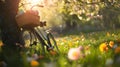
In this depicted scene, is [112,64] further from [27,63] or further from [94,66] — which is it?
[27,63]

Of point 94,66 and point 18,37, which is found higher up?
point 94,66

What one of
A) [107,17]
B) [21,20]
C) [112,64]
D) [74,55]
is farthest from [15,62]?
[107,17]

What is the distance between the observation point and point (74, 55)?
2.91 m

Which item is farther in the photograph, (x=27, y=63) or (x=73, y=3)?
(x=73, y=3)

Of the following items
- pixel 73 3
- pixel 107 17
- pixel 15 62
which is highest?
pixel 15 62

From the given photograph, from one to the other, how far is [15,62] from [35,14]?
4.34 m

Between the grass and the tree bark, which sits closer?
the grass

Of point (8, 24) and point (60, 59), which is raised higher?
point (60, 59)

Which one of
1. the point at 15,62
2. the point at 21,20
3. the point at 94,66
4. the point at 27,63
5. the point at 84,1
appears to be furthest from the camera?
the point at 84,1

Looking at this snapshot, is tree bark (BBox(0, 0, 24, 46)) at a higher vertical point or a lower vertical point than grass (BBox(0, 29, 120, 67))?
lower

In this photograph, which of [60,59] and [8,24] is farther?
[8,24]

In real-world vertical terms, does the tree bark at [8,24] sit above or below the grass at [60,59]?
below

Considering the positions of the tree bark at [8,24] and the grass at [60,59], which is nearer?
the grass at [60,59]

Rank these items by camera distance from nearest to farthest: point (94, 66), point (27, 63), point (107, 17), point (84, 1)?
1. point (94, 66)
2. point (27, 63)
3. point (84, 1)
4. point (107, 17)
